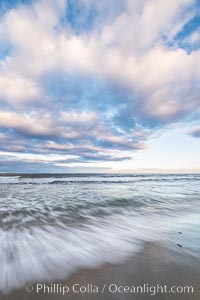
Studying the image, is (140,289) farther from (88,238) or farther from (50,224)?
(50,224)

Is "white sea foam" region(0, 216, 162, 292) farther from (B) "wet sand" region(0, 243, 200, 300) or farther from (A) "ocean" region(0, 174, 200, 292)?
A: (B) "wet sand" region(0, 243, 200, 300)

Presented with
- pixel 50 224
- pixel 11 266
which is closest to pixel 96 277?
pixel 11 266

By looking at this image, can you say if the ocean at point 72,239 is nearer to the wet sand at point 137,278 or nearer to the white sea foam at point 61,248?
the white sea foam at point 61,248

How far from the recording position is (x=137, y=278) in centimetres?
241

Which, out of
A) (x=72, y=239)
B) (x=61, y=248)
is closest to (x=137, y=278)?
(x=61, y=248)

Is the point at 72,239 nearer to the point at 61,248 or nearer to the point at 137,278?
the point at 61,248

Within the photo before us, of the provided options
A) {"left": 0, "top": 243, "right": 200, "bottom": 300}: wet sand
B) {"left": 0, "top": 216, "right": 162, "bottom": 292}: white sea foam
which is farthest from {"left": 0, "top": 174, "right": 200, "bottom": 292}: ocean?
{"left": 0, "top": 243, "right": 200, "bottom": 300}: wet sand

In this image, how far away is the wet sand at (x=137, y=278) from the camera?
209cm

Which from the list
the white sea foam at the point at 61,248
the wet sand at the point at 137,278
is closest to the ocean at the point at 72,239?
the white sea foam at the point at 61,248

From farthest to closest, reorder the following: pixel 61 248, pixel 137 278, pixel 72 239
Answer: pixel 72 239, pixel 61 248, pixel 137 278

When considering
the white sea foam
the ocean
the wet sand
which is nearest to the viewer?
the wet sand

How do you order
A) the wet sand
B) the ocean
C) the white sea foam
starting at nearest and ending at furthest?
the wet sand < the white sea foam < the ocean

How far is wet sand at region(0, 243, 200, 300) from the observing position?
209 centimetres

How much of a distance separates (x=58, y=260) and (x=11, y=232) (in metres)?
2.01
